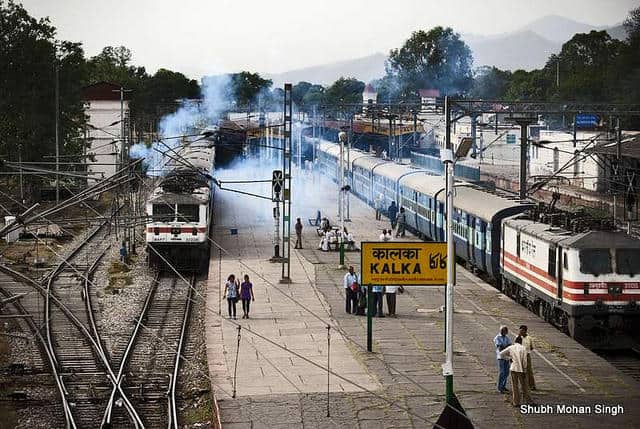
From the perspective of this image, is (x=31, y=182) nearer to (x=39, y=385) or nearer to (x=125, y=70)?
(x=39, y=385)

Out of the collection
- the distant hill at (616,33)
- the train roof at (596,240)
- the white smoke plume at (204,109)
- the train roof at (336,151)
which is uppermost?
the distant hill at (616,33)

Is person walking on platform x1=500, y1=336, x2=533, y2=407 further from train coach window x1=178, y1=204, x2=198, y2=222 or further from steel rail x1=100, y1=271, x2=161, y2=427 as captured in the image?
train coach window x1=178, y1=204, x2=198, y2=222

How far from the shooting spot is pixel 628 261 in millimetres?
23938

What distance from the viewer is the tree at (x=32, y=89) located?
206ft

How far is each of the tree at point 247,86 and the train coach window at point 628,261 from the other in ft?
356

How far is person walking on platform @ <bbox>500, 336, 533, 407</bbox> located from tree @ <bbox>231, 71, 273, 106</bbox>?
113 meters

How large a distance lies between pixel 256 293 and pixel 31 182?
104ft

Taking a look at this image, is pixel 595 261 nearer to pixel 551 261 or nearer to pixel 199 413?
pixel 551 261

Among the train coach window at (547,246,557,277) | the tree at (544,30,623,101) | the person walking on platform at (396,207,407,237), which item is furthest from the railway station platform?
the tree at (544,30,623,101)

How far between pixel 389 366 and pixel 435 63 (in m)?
125

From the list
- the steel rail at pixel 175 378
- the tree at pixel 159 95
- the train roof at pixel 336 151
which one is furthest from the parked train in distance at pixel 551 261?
the tree at pixel 159 95

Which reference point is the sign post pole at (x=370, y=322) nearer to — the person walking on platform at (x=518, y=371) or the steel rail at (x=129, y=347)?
the person walking on platform at (x=518, y=371)

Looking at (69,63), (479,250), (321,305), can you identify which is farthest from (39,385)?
(69,63)

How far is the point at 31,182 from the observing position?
6081 cm
